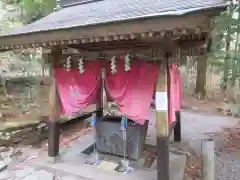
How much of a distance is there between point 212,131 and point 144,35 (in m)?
6.70

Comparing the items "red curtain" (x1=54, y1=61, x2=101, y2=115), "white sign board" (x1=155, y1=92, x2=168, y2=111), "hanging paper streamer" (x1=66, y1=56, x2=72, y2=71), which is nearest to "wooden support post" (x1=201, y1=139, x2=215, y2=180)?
"white sign board" (x1=155, y1=92, x2=168, y2=111)

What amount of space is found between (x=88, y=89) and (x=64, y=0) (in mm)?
3829

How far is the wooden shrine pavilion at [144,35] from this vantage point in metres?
2.85

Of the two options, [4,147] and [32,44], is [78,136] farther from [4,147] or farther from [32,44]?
[32,44]

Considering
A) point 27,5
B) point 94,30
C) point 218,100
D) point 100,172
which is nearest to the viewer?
point 94,30

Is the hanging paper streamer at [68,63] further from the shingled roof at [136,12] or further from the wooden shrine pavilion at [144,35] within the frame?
the shingled roof at [136,12]

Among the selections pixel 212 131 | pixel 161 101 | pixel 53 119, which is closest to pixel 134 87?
pixel 161 101

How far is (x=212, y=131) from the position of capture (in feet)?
28.1

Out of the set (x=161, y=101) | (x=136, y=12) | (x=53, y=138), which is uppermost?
(x=136, y=12)

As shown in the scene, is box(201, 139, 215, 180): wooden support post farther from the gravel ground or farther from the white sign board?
the gravel ground

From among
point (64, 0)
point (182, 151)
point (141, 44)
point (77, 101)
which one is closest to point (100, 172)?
point (77, 101)

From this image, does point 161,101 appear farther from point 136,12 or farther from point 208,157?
point 136,12

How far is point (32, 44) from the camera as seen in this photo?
13.9 feet

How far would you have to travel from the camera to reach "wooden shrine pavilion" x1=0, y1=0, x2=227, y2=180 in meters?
2.85
